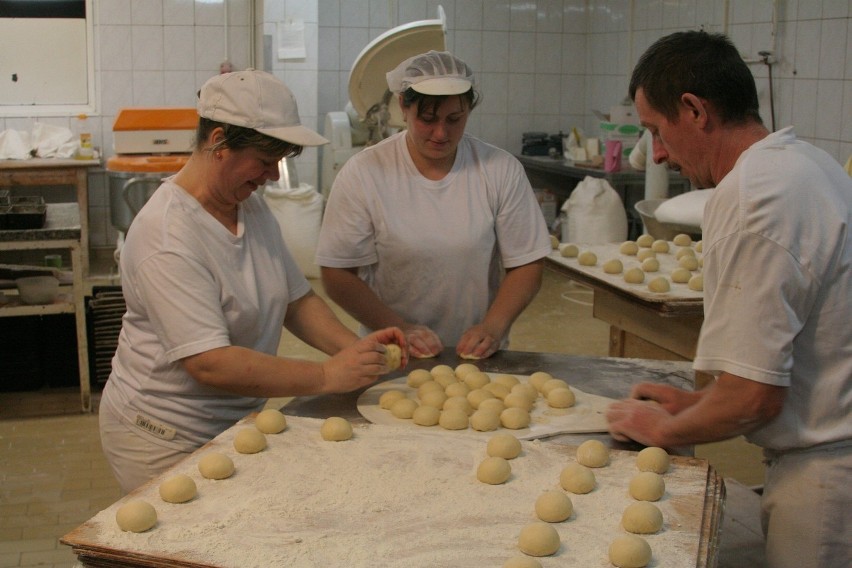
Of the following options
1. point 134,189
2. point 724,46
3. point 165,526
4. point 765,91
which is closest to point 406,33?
point 134,189

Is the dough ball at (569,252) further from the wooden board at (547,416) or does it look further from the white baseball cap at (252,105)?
the white baseball cap at (252,105)

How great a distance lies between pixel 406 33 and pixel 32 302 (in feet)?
7.20

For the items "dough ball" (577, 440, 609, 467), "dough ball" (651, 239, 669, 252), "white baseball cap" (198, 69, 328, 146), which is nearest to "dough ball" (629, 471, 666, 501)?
"dough ball" (577, 440, 609, 467)

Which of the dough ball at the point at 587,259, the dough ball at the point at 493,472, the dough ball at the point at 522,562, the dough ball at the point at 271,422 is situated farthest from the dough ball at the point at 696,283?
the dough ball at the point at 522,562

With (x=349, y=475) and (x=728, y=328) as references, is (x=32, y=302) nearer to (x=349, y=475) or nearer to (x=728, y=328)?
(x=349, y=475)

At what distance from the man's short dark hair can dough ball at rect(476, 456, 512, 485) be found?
2.31 ft

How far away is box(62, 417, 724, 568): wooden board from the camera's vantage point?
1.41 metres

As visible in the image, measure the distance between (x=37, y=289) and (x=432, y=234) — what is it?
8.63 ft

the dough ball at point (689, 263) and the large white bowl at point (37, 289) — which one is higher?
the dough ball at point (689, 263)

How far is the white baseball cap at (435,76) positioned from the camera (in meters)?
2.39

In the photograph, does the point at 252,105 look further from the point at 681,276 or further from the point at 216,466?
the point at 681,276

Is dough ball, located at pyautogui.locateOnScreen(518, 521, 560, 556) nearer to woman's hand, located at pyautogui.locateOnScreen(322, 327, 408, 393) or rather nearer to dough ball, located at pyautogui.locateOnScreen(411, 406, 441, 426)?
dough ball, located at pyautogui.locateOnScreen(411, 406, 441, 426)

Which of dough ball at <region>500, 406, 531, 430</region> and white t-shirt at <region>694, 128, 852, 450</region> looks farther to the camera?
dough ball at <region>500, 406, 531, 430</region>

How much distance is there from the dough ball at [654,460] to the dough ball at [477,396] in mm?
466
